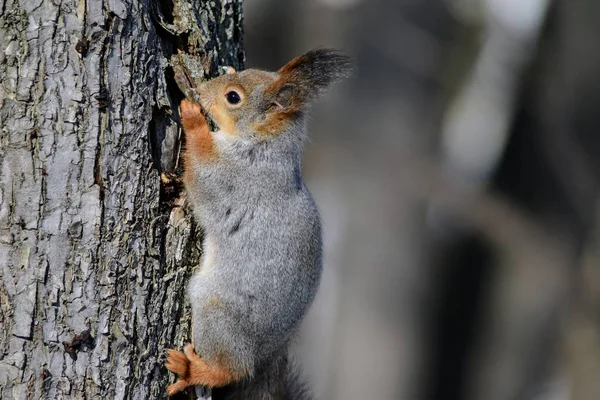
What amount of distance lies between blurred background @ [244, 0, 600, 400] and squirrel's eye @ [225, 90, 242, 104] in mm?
4079

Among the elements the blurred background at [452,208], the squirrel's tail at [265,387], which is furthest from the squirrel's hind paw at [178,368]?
the blurred background at [452,208]

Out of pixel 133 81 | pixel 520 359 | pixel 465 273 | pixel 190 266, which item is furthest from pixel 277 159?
pixel 520 359

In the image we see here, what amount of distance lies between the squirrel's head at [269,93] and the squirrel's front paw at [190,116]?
0.28ft

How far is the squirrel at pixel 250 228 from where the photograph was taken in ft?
8.91

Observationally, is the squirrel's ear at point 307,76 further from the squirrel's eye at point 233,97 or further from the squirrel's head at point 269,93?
the squirrel's eye at point 233,97

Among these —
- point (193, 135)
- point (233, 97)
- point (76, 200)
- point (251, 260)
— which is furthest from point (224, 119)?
point (76, 200)

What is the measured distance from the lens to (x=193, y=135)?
277 centimetres

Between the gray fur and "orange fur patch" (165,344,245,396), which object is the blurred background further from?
"orange fur patch" (165,344,245,396)

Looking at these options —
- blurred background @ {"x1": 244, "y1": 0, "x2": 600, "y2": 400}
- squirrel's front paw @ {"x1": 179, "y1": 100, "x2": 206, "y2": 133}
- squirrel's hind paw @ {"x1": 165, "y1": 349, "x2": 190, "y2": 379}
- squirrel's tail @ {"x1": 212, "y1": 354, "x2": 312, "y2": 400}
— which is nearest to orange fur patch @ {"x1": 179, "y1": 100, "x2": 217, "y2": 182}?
squirrel's front paw @ {"x1": 179, "y1": 100, "x2": 206, "y2": 133}

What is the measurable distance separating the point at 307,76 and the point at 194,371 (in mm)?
1087

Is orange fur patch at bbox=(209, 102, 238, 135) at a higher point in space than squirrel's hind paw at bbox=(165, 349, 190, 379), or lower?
higher

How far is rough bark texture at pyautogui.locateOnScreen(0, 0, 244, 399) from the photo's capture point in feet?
7.45

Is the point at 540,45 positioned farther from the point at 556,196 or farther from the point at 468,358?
the point at 468,358

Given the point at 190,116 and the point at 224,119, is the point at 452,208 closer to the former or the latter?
the point at 224,119
